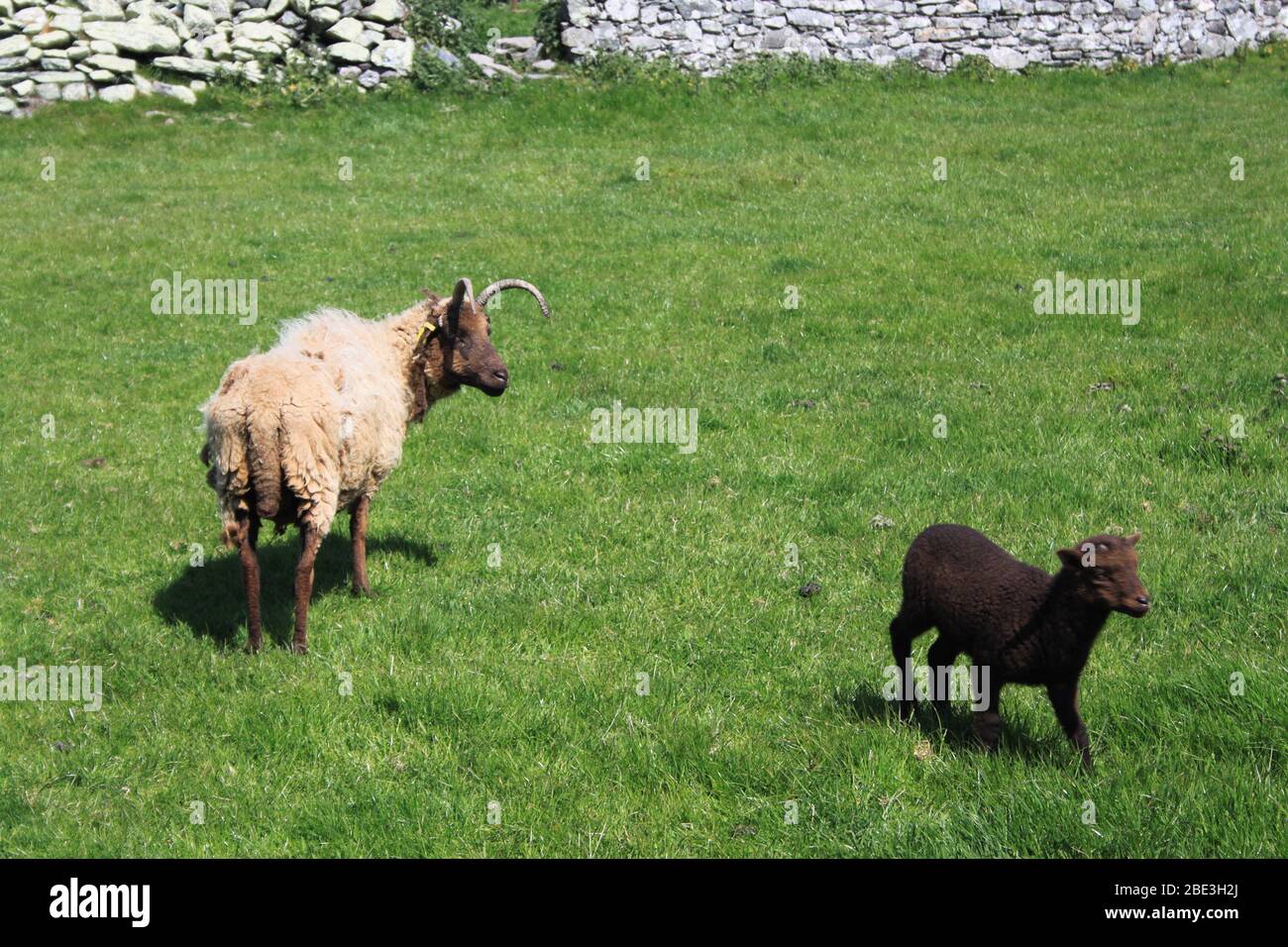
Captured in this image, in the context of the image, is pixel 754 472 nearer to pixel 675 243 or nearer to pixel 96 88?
pixel 675 243

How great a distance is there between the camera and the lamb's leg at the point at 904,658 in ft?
21.2

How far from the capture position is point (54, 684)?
7422 millimetres

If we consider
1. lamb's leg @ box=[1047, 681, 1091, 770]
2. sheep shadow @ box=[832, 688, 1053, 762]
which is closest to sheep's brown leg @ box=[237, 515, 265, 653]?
sheep shadow @ box=[832, 688, 1053, 762]

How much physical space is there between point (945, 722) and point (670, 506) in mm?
3995

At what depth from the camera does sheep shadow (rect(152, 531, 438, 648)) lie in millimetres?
8297

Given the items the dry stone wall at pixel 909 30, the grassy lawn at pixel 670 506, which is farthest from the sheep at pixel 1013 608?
the dry stone wall at pixel 909 30

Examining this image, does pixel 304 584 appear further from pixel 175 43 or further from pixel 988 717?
pixel 175 43

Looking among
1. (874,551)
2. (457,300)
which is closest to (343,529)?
(457,300)

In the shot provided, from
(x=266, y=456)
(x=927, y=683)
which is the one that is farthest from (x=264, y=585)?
(x=927, y=683)

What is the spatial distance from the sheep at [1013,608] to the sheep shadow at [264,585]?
4.43 m

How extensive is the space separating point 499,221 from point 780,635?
44.7 feet

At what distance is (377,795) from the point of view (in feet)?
20.1

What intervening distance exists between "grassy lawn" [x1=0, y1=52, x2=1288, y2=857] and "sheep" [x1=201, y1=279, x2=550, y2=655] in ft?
2.53
